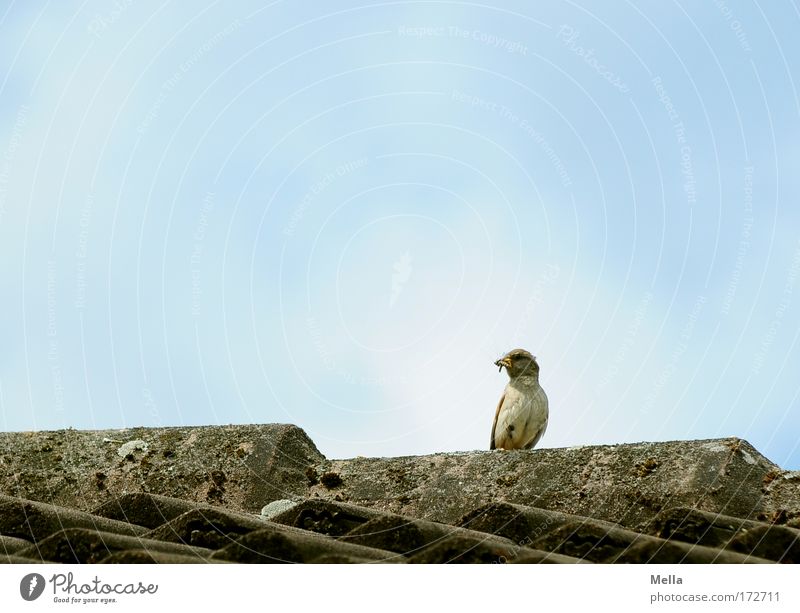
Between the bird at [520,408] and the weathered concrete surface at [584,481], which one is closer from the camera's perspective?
the weathered concrete surface at [584,481]

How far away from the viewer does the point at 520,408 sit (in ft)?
28.6

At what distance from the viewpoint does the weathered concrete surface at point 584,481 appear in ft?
17.4

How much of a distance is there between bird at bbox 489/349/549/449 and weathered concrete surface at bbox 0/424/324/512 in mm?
2560

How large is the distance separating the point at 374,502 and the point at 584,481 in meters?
1.04

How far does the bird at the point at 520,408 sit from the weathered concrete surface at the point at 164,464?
2.56 meters

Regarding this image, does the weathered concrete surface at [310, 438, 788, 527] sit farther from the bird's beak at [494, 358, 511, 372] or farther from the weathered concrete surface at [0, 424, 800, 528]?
the bird's beak at [494, 358, 511, 372]

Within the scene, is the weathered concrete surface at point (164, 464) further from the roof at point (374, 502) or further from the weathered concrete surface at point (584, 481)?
the weathered concrete surface at point (584, 481)

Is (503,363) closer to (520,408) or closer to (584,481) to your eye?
(520,408)

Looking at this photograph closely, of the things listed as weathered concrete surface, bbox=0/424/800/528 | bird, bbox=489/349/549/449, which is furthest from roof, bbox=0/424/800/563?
bird, bbox=489/349/549/449

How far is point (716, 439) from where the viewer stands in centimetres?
563

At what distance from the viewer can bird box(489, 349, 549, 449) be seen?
28.6 feet

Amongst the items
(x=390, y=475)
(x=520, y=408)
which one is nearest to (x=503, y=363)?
(x=520, y=408)

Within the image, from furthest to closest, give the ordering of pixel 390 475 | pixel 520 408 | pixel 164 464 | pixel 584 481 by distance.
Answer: pixel 520 408
pixel 164 464
pixel 390 475
pixel 584 481

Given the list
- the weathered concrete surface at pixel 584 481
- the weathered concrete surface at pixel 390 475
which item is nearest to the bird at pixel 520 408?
the weathered concrete surface at pixel 390 475
